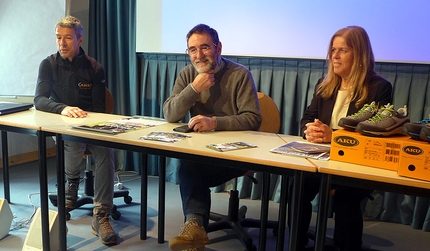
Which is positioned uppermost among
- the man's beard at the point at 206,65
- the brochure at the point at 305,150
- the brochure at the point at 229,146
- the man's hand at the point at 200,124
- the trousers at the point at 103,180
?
the man's beard at the point at 206,65

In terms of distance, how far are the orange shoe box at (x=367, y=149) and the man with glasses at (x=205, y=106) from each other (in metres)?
0.65

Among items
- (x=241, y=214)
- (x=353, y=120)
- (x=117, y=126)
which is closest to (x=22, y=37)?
(x=117, y=126)

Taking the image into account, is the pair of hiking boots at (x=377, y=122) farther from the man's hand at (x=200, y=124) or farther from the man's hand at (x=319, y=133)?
the man's hand at (x=200, y=124)

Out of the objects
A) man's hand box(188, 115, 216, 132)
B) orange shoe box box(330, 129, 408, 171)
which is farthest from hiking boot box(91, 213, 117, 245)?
orange shoe box box(330, 129, 408, 171)

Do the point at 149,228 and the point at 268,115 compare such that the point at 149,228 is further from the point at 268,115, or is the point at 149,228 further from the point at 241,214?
the point at 268,115

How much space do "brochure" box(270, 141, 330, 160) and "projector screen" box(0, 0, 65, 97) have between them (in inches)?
98.4

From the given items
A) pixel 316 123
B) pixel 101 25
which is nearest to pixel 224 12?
pixel 101 25

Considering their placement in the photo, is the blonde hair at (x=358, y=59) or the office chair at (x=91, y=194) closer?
the blonde hair at (x=358, y=59)

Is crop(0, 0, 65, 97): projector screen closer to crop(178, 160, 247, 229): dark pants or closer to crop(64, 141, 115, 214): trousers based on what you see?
crop(64, 141, 115, 214): trousers

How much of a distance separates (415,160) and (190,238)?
0.91m

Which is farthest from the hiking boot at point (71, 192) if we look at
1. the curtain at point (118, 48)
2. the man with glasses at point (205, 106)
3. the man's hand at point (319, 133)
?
the man's hand at point (319, 133)

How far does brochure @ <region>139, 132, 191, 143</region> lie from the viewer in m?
1.72

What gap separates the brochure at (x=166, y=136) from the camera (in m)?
1.72

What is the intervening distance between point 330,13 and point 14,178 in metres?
2.81
